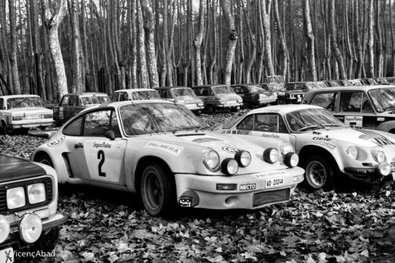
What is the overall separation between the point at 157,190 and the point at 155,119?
4.08 feet

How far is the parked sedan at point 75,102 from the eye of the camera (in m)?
18.9

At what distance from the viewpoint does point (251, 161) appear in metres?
5.65

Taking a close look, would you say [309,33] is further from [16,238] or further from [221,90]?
[16,238]

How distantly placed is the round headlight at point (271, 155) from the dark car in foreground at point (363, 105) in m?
4.14

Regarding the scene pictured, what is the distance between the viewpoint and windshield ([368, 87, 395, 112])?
936 cm

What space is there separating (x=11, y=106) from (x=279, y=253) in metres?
15.7

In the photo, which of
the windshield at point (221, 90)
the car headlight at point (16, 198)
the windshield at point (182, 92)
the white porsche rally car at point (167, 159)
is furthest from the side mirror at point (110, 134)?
the windshield at point (221, 90)

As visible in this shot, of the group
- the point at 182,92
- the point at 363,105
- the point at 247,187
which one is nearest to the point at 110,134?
the point at 247,187

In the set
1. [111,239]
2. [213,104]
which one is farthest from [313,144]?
[213,104]

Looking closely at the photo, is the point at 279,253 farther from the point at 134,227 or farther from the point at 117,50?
the point at 117,50

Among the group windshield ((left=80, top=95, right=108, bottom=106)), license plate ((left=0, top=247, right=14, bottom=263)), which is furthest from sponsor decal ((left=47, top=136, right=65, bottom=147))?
windshield ((left=80, top=95, right=108, bottom=106))

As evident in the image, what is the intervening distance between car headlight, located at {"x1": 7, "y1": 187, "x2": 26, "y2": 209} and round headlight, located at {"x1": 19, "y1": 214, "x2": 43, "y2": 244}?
19 cm

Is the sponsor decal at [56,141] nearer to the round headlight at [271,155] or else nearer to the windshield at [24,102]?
the round headlight at [271,155]

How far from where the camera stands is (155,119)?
21.7ft
